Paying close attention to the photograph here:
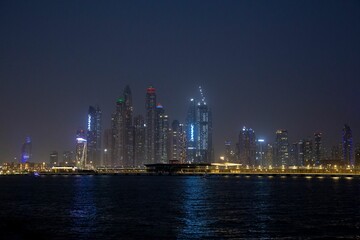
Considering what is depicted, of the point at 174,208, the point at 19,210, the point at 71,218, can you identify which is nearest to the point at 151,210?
the point at 174,208

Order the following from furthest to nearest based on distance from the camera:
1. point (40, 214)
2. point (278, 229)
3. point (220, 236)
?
point (40, 214) → point (278, 229) → point (220, 236)

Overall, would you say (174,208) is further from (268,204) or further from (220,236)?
(220,236)

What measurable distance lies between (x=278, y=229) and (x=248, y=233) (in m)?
4.25

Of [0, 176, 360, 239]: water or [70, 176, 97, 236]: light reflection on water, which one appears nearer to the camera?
[0, 176, 360, 239]: water

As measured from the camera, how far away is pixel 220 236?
158 feet

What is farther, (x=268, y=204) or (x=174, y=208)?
(x=268, y=204)

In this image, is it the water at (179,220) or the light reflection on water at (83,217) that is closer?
the water at (179,220)

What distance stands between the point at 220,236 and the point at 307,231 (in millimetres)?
9490

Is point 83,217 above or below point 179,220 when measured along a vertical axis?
above

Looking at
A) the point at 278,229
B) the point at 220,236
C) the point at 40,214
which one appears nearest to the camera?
the point at 220,236

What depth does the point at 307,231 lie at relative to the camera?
50.5 meters

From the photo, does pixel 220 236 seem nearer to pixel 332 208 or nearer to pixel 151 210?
pixel 151 210

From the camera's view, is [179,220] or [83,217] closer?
[179,220]

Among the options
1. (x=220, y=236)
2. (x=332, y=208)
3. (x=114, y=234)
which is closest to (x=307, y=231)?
(x=220, y=236)
